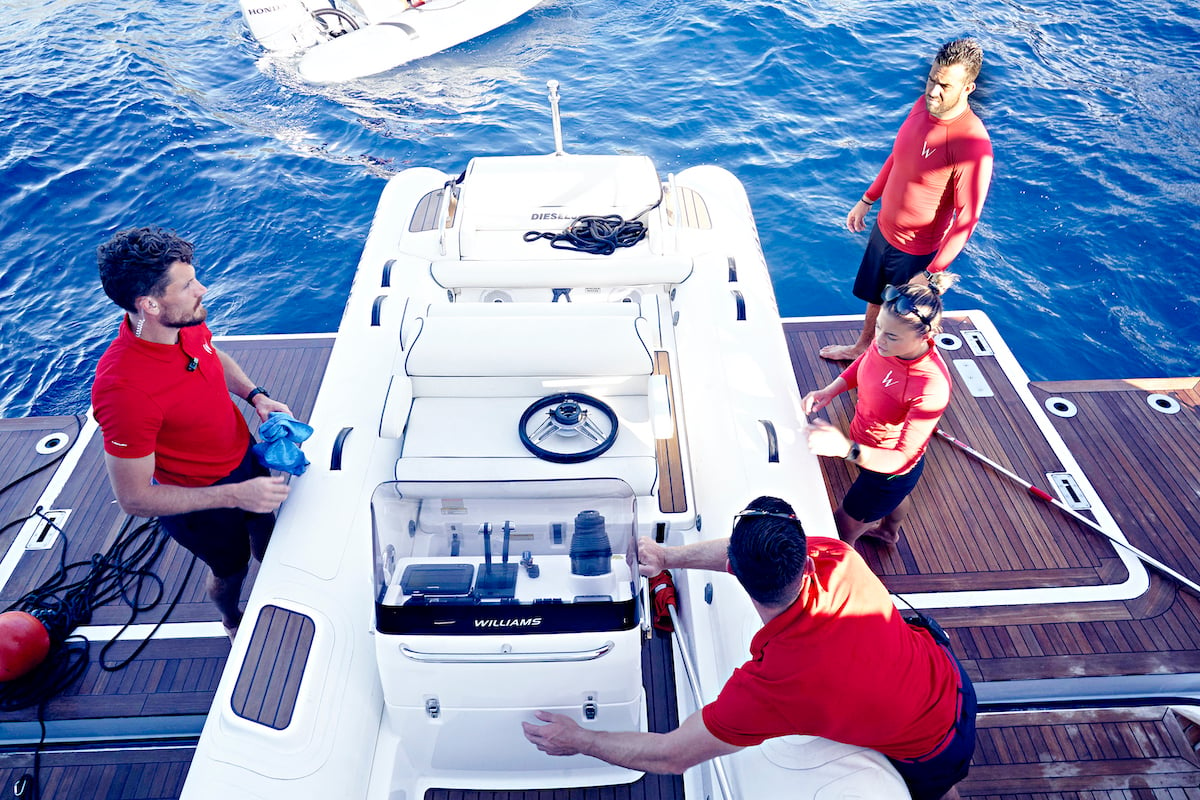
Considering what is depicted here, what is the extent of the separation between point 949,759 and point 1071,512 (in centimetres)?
164

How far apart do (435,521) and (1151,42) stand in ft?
28.1

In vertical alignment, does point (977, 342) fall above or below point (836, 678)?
below

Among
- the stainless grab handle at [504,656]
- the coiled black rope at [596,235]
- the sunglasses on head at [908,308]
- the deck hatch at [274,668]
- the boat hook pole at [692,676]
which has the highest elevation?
the sunglasses on head at [908,308]

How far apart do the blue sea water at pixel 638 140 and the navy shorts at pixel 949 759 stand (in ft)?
11.7

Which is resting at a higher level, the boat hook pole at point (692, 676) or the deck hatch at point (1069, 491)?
the boat hook pole at point (692, 676)

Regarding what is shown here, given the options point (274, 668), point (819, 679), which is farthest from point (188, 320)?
point (819, 679)

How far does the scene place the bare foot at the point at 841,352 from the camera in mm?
3336

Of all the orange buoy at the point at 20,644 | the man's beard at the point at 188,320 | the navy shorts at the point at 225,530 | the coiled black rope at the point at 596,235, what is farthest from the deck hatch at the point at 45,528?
the coiled black rope at the point at 596,235

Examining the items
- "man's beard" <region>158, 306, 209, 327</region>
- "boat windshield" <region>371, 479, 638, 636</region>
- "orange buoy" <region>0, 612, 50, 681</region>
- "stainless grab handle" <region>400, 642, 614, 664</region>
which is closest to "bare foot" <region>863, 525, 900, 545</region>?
"boat windshield" <region>371, 479, 638, 636</region>

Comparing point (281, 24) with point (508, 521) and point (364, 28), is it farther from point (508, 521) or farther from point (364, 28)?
point (508, 521)

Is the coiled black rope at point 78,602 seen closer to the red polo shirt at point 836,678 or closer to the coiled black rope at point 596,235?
the coiled black rope at point 596,235

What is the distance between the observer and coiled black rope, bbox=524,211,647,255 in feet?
10.0

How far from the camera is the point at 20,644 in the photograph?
7.72 feet

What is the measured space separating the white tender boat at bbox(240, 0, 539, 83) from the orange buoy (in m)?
6.68
